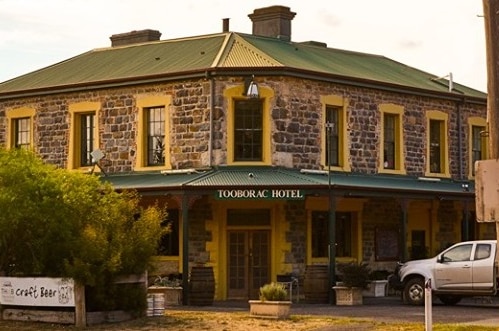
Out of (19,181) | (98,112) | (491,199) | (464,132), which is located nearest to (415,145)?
(464,132)

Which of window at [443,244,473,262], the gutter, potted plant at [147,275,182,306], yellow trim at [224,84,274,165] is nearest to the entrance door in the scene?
yellow trim at [224,84,274,165]

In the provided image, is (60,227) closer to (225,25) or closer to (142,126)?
(142,126)

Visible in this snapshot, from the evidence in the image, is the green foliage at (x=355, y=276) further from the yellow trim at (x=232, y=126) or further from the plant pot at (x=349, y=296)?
the yellow trim at (x=232, y=126)

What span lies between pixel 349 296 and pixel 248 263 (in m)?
3.87

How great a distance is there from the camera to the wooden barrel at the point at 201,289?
26438 millimetres

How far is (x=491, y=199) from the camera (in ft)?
28.2

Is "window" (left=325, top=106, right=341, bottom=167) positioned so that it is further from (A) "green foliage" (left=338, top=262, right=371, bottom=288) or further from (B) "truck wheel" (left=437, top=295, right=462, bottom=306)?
(B) "truck wheel" (left=437, top=295, right=462, bottom=306)

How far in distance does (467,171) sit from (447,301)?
8.84 metres

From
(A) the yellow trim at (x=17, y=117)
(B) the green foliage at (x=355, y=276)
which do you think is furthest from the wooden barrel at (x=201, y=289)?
(A) the yellow trim at (x=17, y=117)

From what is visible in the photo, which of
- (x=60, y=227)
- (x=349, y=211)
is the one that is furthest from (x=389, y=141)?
(x=60, y=227)

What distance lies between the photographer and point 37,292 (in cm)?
2120

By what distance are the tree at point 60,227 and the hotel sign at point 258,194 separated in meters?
4.76

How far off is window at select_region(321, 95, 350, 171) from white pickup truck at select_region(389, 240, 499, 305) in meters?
4.89

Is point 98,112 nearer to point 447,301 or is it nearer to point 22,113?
point 22,113
